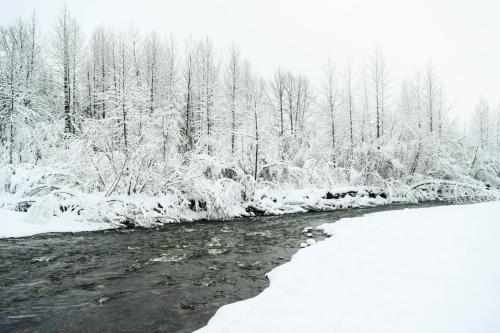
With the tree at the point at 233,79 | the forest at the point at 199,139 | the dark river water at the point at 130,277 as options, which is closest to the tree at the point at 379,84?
the forest at the point at 199,139

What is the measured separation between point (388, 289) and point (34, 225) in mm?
11455

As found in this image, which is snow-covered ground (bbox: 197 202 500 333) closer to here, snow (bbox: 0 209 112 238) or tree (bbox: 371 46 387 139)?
snow (bbox: 0 209 112 238)

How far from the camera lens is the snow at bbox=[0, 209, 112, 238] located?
997 centimetres

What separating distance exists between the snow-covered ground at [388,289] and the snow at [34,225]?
27.8 ft

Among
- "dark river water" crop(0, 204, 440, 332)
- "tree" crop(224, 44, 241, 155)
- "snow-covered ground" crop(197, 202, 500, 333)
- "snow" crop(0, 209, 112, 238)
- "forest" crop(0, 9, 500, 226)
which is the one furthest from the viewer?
"tree" crop(224, 44, 241, 155)

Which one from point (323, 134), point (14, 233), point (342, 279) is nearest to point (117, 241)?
point (14, 233)

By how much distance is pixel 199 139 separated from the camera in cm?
1798

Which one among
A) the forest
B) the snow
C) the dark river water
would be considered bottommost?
the dark river water

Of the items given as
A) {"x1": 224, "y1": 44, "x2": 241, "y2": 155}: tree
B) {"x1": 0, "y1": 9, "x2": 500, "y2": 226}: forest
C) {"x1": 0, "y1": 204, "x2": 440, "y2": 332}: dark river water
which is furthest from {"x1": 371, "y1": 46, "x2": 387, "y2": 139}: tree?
{"x1": 0, "y1": 204, "x2": 440, "y2": 332}: dark river water

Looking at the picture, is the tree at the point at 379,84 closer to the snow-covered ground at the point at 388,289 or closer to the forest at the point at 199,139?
the forest at the point at 199,139

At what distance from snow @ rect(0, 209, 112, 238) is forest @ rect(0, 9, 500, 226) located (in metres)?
0.33

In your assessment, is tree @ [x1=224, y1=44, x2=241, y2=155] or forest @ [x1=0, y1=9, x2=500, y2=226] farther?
tree @ [x1=224, y1=44, x2=241, y2=155]

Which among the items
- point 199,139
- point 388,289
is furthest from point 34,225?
point 388,289

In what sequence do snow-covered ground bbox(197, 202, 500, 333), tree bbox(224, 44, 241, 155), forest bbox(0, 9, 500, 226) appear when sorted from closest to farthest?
1. snow-covered ground bbox(197, 202, 500, 333)
2. forest bbox(0, 9, 500, 226)
3. tree bbox(224, 44, 241, 155)
